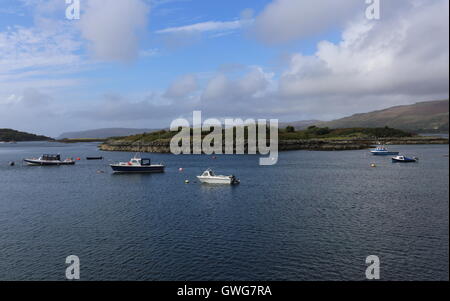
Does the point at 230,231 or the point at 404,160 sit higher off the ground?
the point at 404,160

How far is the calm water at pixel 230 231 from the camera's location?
31125mm

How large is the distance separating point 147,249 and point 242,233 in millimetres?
11571

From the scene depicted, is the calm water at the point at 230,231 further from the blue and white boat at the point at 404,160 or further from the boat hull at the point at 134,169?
the blue and white boat at the point at 404,160

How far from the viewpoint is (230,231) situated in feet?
138

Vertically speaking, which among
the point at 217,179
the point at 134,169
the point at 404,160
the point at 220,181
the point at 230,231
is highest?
the point at 404,160

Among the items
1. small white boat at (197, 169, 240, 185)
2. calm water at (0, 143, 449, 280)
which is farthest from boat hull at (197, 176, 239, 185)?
calm water at (0, 143, 449, 280)

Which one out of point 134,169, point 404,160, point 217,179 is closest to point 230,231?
point 217,179

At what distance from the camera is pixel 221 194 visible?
67.2 m

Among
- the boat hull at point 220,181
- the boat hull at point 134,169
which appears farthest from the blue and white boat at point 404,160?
the boat hull at point 134,169

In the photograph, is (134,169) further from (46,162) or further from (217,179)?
(46,162)

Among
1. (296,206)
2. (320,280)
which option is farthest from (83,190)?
(320,280)

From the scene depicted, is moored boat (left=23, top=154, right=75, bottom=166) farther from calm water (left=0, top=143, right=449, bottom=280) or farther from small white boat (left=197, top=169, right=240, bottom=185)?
small white boat (left=197, top=169, right=240, bottom=185)

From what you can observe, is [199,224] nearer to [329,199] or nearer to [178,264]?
[178,264]

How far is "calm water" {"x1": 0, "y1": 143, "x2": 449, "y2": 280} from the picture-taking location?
102ft
